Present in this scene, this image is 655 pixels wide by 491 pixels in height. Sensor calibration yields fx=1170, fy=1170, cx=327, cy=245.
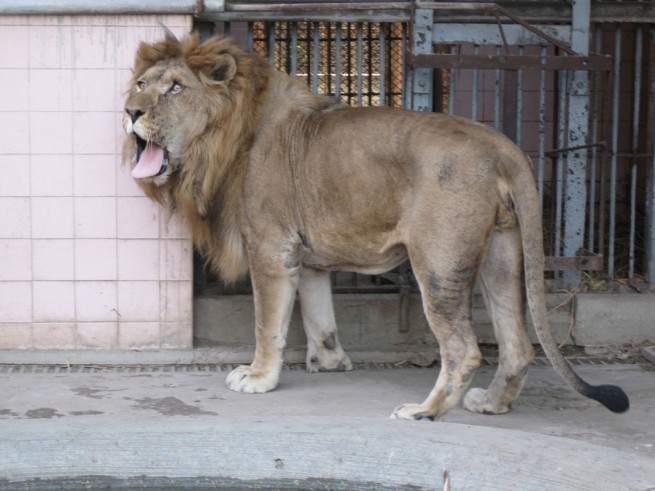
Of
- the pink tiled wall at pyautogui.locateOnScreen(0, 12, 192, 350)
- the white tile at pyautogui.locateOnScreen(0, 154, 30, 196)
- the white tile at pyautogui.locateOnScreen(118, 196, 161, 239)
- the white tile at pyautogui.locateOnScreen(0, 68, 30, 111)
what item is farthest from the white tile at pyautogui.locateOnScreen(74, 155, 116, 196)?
the white tile at pyautogui.locateOnScreen(0, 68, 30, 111)

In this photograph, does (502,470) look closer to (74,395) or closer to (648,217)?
(74,395)

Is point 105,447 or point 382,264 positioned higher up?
point 382,264

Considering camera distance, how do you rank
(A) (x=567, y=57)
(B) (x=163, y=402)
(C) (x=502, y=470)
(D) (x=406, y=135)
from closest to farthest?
(C) (x=502, y=470)
(D) (x=406, y=135)
(B) (x=163, y=402)
(A) (x=567, y=57)

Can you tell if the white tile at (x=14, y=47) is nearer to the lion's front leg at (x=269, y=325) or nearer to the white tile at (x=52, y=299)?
the white tile at (x=52, y=299)

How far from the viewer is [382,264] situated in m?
5.88

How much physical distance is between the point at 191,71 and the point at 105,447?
2150 mm

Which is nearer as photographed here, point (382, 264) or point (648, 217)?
point (382, 264)

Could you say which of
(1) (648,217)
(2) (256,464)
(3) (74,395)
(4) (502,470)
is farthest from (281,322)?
(1) (648,217)

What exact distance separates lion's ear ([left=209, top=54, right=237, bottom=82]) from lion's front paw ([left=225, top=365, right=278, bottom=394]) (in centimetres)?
152

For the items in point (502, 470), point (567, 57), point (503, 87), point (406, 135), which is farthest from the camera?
point (503, 87)

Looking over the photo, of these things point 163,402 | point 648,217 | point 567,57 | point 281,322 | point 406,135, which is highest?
point 567,57

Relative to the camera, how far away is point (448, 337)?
5.41 metres

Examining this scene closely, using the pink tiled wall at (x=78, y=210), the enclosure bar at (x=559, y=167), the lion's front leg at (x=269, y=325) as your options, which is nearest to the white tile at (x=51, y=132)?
the pink tiled wall at (x=78, y=210)

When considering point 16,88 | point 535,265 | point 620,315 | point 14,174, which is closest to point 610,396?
point 535,265
